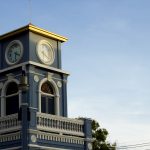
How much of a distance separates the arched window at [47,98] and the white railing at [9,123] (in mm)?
3031

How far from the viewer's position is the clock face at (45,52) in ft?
106

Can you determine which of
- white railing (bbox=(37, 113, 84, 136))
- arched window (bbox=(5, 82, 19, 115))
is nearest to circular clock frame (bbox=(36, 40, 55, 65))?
arched window (bbox=(5, 82, 19, 115))

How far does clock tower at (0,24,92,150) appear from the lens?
28.5 m

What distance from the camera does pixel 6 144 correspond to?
28.9 meters

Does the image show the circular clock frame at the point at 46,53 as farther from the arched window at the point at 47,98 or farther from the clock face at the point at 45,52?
the arched window at the point at 47,98

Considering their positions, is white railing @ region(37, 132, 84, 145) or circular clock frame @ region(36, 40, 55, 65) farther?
circular clock frame @ region(36, 40, 55, 65)

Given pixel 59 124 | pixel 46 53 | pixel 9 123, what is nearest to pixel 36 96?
pixel 59 124

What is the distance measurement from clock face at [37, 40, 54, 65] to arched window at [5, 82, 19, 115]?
2371 mm

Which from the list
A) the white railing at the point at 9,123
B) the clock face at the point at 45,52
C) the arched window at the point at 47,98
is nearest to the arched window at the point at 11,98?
the arched window at the point at 47,98

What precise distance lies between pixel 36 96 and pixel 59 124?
2332 millimetres

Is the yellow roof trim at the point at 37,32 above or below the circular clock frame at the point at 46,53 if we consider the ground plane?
above

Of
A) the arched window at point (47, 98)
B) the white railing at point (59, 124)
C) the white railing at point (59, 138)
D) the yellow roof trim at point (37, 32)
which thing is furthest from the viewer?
the arched window at point (47, 98)

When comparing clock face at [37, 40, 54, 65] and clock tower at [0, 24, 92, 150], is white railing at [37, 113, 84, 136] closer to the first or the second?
clock tower at [0, 24, 92, 150]

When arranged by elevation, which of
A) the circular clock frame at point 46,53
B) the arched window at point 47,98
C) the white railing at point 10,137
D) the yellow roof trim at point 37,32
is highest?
the yellow roof trim at point 37,32
